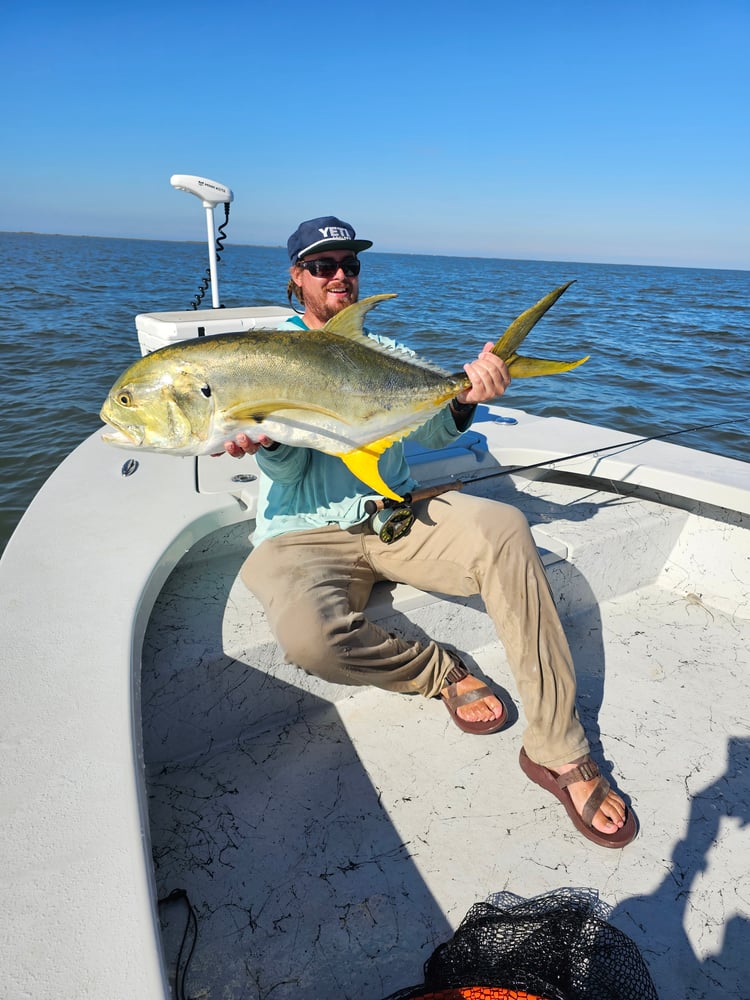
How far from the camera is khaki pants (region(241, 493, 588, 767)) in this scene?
2.29 metres

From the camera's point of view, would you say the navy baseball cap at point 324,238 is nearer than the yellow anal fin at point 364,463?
No

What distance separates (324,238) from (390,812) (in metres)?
2.32

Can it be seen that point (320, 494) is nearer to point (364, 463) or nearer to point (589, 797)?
point (364, 463)

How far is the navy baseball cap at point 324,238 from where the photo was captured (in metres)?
2.61

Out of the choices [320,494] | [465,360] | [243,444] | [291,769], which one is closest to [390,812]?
[291,769]

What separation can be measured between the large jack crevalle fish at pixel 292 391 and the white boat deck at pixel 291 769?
0.62 m

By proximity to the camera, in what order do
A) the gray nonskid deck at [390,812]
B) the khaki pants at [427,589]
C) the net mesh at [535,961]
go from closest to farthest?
the net mesh at [535,961], the gray nonskid deck at [390,812], the khaki pants at [427,589]

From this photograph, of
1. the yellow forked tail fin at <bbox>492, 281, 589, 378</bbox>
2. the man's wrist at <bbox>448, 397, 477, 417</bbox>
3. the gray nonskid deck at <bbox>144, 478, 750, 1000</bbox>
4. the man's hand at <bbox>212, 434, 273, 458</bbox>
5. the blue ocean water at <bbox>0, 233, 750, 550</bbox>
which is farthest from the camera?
the blue ocean water at <bbox>0, 233, 750, 550</bbox>

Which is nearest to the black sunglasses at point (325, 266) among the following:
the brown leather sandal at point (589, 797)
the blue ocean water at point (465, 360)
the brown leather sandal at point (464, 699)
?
the brown leather sandal at point (464, 699)

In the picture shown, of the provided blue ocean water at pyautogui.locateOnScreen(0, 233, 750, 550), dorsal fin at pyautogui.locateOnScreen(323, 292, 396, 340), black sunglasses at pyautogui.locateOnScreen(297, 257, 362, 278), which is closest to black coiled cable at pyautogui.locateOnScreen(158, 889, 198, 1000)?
dorsal fin at pyautogui.locateOnScreen(323, 292, 396, 340)

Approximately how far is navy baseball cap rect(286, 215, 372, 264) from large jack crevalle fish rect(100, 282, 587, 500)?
0.61m

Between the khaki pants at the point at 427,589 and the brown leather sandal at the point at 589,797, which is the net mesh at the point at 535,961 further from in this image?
the khaki pants at the point at 427,589

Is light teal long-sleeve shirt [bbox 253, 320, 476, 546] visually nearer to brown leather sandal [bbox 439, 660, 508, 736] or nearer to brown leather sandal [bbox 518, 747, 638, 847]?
brown leather sandal [bbox 439, 660, 508, 736]

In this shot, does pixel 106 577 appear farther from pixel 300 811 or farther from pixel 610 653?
pixel 610 653
